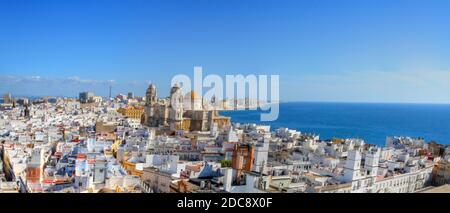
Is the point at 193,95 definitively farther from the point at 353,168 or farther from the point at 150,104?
the point at 353,168

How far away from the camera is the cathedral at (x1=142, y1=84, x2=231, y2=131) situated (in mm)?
14297

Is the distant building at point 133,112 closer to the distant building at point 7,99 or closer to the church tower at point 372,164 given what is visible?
the distant building at point 7,99

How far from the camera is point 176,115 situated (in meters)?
14.2

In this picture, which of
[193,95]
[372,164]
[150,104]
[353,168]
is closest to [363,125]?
[193,95]

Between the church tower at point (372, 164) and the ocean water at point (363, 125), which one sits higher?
the church tower at point (372, 164)

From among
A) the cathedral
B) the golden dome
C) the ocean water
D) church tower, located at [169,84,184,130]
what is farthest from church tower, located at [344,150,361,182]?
the golden dome

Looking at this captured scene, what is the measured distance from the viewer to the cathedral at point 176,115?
46.9 ft

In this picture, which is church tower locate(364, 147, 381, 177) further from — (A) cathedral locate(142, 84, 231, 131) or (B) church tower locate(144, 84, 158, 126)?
(B) church tower locate(144, 84, 158, 126)

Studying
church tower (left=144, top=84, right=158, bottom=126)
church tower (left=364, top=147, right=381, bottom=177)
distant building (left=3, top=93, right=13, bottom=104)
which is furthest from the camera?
distant building (left=3, top=93, right=13, bottom=104)

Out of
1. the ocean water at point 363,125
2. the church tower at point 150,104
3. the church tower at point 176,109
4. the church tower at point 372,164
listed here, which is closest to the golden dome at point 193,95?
the church tower at point 150,104

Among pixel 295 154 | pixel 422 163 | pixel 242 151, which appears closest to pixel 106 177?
pixel 242 151

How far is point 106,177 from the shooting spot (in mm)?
5168
